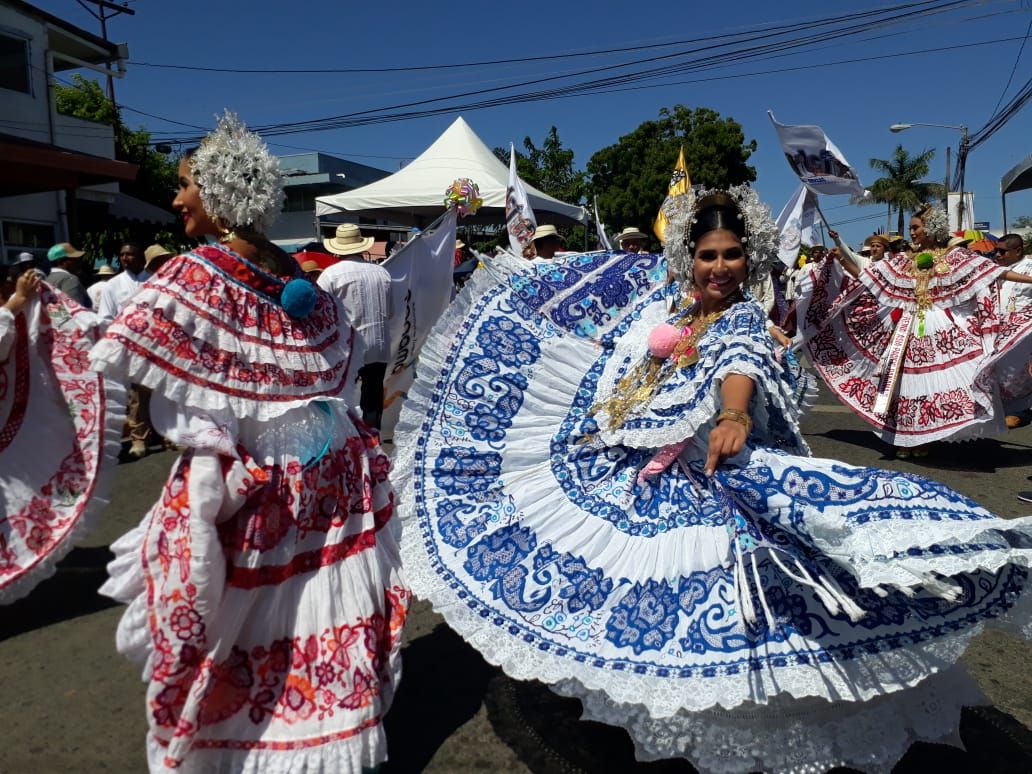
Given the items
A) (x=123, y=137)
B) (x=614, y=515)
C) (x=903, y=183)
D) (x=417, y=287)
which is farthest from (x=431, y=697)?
(x=903, y=183)

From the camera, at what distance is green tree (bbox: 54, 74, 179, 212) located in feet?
80.4

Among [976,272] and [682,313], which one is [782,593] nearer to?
[682,313]

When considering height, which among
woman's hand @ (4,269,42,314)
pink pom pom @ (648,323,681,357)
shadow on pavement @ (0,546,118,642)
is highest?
woman's hand @ (4,269,42,314)

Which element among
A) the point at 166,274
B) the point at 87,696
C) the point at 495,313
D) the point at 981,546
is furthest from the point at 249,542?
the point at 981,546

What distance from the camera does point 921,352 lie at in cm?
693

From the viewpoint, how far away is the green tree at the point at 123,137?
24500 millimetres

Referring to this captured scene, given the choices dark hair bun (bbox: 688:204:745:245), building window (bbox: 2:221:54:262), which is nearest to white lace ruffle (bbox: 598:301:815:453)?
dark hair bun (bbox: 688:204:745:245)

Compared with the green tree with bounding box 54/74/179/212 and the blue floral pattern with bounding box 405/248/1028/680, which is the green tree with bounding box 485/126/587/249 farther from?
the blue floral pattern with bounding box 405/248/1028/680

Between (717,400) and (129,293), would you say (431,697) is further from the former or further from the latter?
(129,293)

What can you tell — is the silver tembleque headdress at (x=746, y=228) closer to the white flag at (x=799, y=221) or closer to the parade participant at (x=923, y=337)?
the white flag at (x=799, y=221)

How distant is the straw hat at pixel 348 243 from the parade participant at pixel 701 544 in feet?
10.7

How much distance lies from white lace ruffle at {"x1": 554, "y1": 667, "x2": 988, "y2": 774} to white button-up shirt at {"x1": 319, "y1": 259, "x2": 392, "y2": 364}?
372cm

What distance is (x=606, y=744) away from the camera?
270cm

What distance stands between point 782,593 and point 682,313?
1.00m
